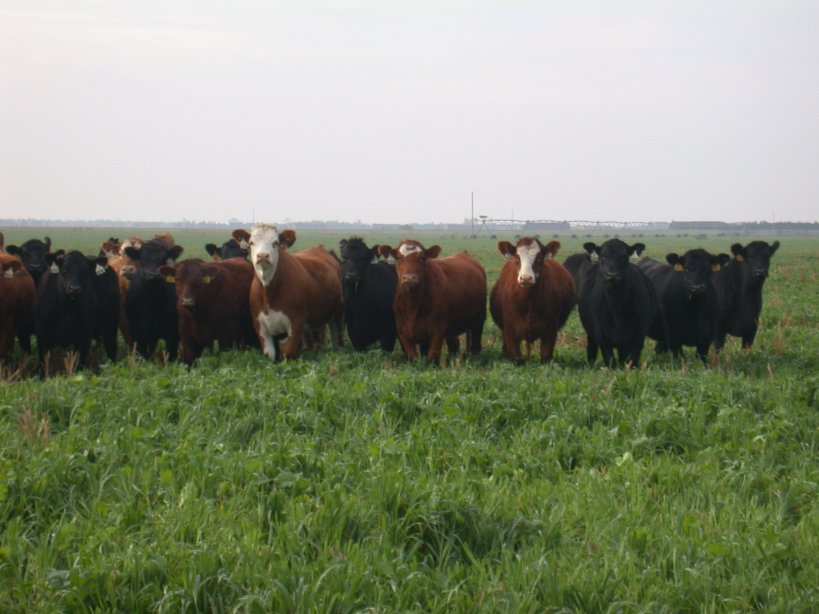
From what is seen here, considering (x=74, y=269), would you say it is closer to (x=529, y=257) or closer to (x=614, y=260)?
(x=529, y=257)

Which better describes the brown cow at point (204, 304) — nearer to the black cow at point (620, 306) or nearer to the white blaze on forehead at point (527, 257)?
the white blaze on forehead at point (527, 257)

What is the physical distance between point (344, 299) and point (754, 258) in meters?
7.44

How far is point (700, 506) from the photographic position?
248 inches

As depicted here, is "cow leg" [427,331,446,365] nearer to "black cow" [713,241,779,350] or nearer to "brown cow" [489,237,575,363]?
"brown cow" [489,237,575,363]

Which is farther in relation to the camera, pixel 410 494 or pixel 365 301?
pixel 365 301

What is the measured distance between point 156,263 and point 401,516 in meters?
8.69

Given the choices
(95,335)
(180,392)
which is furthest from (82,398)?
(95,335)

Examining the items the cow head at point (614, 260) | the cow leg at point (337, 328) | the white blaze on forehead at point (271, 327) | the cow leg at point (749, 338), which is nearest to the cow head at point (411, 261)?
the white blaze on forehead at point (271, 327)

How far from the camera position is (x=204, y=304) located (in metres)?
13.2

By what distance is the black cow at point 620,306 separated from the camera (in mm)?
13117

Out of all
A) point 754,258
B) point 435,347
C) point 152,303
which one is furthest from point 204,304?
point 754,258

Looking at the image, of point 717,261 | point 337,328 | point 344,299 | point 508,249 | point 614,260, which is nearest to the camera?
point 614,260

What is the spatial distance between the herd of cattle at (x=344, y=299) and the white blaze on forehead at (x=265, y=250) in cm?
2

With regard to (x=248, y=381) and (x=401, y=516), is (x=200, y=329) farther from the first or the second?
(x=401, y=516)
